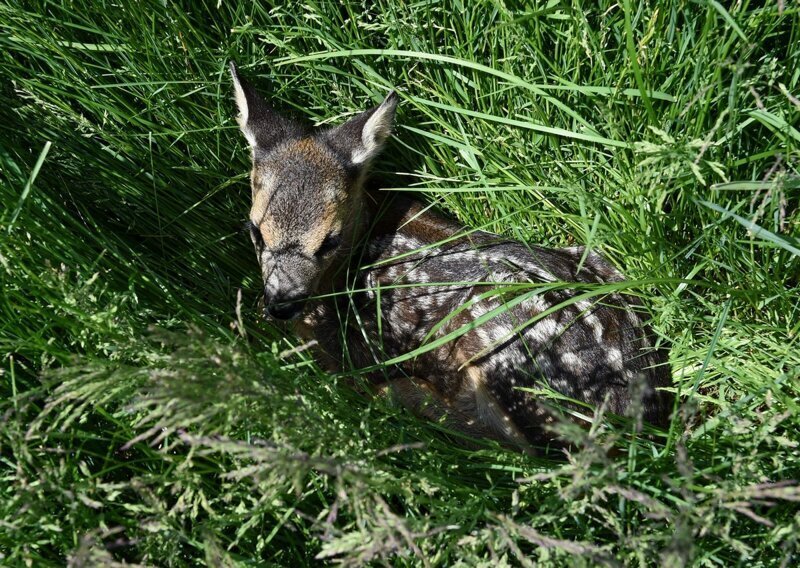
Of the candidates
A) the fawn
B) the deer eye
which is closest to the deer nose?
the fawn

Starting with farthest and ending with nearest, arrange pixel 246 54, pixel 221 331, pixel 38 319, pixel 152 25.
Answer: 1. pixel 246 54
2. pixel 152 25
3. pixel 221 331
4. pixel 38 319

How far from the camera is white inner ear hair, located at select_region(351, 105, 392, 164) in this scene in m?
3.81

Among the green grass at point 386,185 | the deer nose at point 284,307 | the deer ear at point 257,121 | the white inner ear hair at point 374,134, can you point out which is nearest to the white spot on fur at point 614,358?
the green grass at point 386,185

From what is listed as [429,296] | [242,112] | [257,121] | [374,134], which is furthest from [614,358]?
[242,112]

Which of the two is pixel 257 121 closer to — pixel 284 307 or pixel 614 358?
pixel 284 307

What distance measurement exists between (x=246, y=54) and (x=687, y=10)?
233cm

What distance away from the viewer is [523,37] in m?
3.52

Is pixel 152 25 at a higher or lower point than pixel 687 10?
higher

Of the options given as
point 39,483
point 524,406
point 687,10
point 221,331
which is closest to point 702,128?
point 687,10

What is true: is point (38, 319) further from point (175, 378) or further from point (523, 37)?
point (523, 37)

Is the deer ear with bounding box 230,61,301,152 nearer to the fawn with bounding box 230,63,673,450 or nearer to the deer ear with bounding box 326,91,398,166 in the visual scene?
the fawn with bounding box 230,63,673,450

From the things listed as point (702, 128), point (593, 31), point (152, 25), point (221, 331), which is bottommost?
point (221, 331)

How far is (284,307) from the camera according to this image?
11.9 feet

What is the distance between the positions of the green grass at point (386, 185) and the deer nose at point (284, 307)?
0.09m
